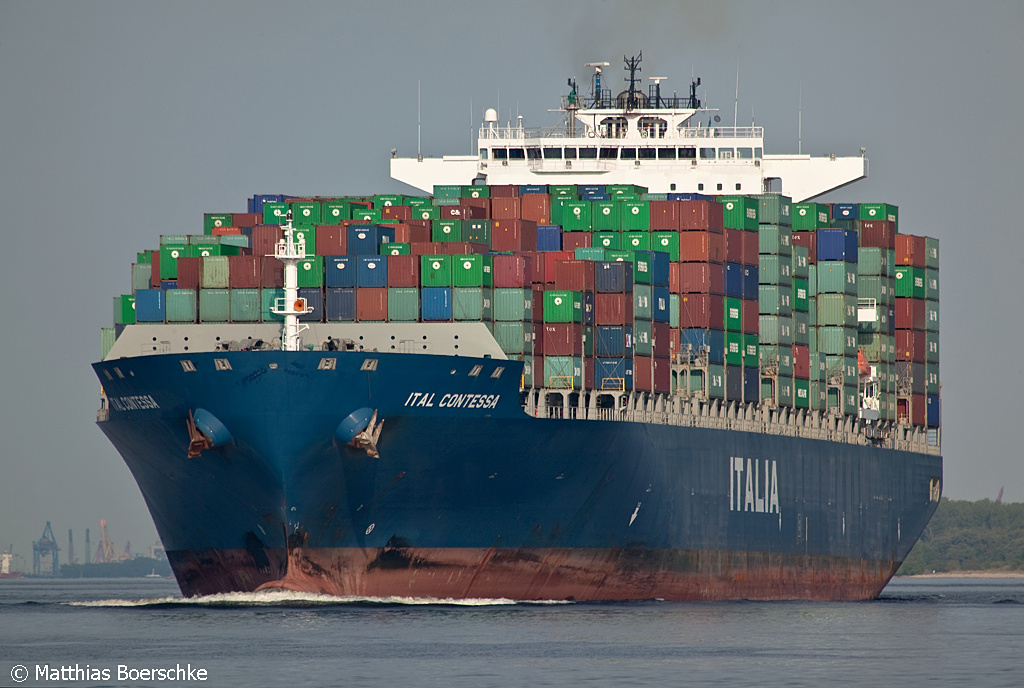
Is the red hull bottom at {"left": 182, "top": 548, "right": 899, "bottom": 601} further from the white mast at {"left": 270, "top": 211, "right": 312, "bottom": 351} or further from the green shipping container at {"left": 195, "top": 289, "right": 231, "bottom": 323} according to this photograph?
the green shipping container at {"left": 195, "top": 289, "right": 231, "bottom": 323}

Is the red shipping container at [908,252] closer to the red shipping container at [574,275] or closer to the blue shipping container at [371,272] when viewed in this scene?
the red shipping container at [574,275]

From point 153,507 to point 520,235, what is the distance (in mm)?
13702

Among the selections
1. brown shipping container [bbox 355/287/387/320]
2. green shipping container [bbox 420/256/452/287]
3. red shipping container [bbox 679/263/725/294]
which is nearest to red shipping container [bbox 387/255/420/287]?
green shipping container [bbox 420/256/452/287]

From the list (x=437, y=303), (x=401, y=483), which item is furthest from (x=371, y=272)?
(x=401, y=483)

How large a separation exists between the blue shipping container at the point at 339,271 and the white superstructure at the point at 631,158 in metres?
21.1

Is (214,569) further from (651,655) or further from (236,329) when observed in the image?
(651,655)

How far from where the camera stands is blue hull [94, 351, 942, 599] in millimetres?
50406

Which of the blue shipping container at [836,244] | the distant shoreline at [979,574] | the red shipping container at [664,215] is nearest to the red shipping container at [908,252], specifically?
the blue shipping container at [836,244]

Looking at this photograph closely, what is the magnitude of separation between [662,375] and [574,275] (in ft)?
15.4

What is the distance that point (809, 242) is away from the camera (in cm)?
6950

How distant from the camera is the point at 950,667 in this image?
1670 inches

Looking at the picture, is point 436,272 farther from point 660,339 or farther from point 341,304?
point 660,339

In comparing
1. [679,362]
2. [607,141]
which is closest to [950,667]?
[679,362]

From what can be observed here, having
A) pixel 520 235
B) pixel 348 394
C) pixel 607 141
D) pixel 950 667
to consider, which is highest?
pixel 607 141
